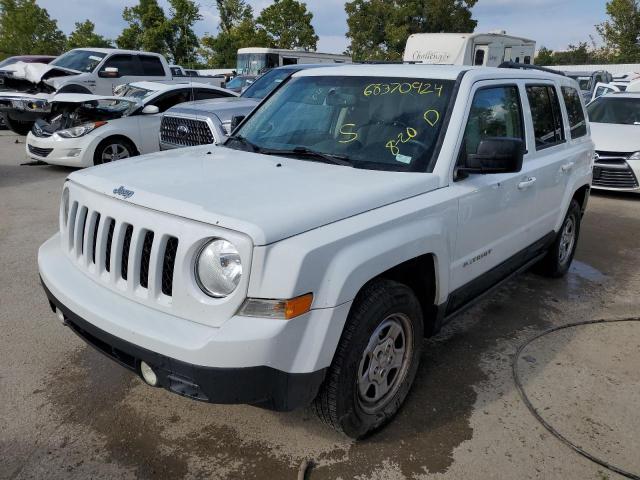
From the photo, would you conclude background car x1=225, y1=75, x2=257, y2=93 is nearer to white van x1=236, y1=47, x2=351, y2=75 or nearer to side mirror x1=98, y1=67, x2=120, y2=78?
side mirror x1=98, y1=67, x2=120, y2=78

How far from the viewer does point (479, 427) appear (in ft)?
9.68

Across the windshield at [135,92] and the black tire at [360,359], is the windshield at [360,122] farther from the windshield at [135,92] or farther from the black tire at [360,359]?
the windshield at [135,92]

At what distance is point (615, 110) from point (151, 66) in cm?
1103

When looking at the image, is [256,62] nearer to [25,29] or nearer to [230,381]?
[25,29]

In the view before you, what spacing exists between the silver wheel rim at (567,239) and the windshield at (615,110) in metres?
5.69

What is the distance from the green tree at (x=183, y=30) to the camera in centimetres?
4019

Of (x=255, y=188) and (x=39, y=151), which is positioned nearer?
(x=255, y=188)

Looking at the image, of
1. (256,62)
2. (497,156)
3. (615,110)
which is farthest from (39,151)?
(256,62)

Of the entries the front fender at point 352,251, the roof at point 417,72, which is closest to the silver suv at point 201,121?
the roof at point 417,72

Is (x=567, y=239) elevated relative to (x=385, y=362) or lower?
elevated

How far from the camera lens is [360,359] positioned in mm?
2521

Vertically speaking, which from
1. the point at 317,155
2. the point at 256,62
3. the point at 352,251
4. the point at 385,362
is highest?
the point at 256,62

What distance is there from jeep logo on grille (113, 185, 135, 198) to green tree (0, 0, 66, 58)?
40867 mm

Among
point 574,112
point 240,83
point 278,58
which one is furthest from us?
point 278,58
